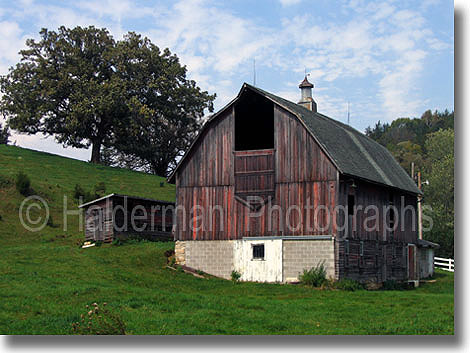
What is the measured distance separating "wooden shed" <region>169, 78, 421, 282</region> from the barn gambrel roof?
0.09 metres

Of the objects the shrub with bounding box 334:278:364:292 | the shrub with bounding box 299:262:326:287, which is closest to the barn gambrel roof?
the shrub with bounding box 299:262:326:287

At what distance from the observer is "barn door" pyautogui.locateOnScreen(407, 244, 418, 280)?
39469 millimetres

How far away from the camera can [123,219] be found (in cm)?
4131

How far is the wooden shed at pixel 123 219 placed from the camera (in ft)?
133

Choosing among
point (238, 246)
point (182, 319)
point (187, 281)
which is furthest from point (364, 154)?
point (182, 319)

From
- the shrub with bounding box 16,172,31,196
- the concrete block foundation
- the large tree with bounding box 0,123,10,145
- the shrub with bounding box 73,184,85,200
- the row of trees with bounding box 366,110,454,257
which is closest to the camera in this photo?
the concrete block foundation

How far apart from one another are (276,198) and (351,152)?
17.6 feet

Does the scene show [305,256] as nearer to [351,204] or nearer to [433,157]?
[351,204]

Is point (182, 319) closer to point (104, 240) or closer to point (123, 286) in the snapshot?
point (123, 286)

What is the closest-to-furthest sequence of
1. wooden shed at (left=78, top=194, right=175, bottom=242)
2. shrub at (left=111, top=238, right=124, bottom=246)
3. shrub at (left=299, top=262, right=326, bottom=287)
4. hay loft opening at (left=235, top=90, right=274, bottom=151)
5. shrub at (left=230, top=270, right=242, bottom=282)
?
shrub at (left=299, top=262, right=326, bottom=287) < shrub at (left=230, top=270, right=242, bottom=282) < hay loft opening at (left=235, top=90, right=274, bottom=151) < shrub at (left=111, top=238, right=124, bottom=246) < wooden shed at (left=78, top=194, right=175, bottom=242)

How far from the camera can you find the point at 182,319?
18984mm

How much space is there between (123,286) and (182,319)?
8069 mm

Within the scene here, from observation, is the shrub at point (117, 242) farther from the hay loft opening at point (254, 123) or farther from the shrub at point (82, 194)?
the shrub at point (82, 194)

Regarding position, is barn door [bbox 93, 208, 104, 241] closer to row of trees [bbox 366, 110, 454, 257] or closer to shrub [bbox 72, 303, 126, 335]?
shrub [bbox 72, 303, 126, 335]
